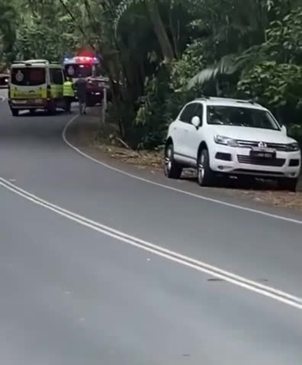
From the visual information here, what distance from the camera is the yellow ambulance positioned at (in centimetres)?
4900

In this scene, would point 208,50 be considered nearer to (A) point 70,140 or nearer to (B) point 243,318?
(A) point 70,140

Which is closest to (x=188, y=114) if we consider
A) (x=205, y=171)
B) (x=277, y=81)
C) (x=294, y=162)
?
(x=277, y=81)

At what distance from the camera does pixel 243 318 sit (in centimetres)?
864

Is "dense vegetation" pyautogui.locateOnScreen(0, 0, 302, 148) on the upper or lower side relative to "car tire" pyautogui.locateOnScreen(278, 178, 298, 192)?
upper

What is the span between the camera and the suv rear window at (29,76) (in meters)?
49.2

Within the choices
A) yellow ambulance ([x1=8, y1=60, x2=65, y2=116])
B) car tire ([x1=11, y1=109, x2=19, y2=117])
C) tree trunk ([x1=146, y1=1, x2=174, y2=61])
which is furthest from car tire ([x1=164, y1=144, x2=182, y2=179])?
car tire ([x1=11, y1=109, x2=19, y2=117])

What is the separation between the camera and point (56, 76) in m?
50.5

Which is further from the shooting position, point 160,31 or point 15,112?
point 15,112

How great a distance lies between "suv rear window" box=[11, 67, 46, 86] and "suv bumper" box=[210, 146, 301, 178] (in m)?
29.0

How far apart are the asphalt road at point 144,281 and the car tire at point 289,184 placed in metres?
3.35

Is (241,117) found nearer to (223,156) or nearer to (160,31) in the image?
(223,156)

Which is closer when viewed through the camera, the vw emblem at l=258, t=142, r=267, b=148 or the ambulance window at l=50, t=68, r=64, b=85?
the vw emblem at l=258, t=142, r=267, b=148

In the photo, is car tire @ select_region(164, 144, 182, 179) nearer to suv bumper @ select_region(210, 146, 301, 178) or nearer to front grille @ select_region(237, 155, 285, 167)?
suv bumper @ select_region(210, 146, 301, 178)

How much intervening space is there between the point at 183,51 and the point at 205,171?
40.7 ft
